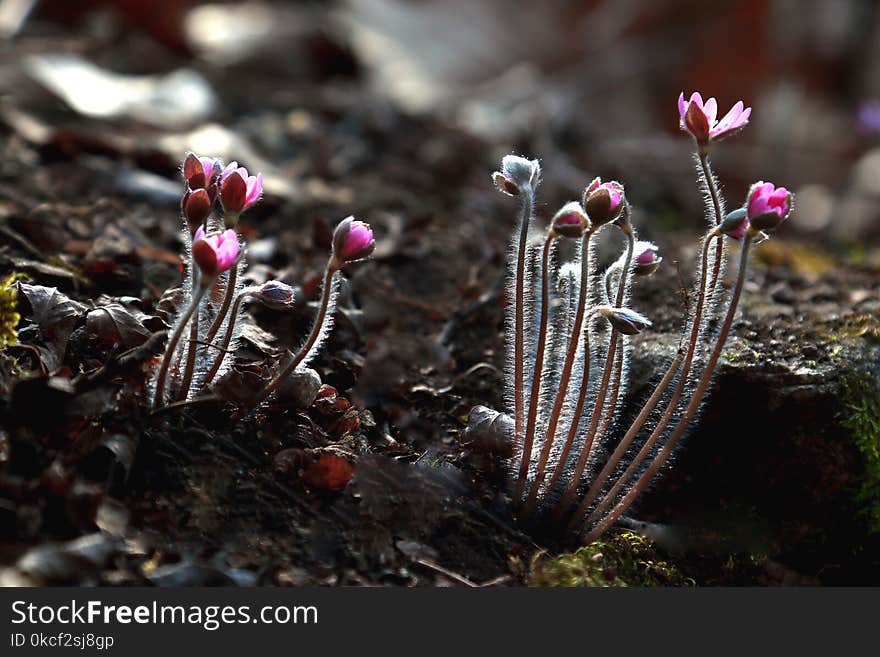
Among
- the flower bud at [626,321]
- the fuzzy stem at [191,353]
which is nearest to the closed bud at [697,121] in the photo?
the flower bud at [626,321]

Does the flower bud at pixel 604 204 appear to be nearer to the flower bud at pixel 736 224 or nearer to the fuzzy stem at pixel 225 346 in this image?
the flower bud at pixel 736 224

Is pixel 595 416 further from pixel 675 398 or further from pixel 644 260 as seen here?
pixel 644 260

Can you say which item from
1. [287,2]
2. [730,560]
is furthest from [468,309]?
[287,2]

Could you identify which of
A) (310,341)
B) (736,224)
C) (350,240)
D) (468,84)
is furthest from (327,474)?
(468,84)

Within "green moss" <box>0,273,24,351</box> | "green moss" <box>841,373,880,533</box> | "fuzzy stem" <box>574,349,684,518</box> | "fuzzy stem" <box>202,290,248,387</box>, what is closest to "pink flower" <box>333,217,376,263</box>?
"fuzzy stem" <box>202,290,248,387</box>

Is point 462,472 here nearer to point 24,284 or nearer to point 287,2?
point 24,284
